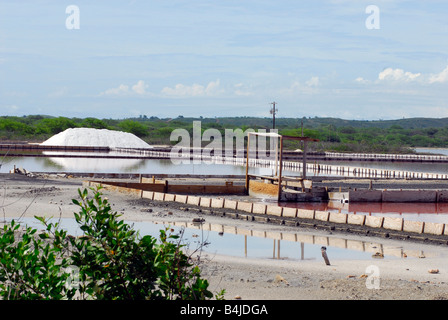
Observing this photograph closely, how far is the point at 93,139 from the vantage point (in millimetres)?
89875

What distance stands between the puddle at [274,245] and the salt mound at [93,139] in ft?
224

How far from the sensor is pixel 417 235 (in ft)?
64.5

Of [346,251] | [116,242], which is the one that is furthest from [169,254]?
[346,251]

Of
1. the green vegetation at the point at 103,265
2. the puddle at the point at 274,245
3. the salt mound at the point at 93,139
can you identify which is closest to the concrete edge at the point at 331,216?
the puddle at the point at 274,245

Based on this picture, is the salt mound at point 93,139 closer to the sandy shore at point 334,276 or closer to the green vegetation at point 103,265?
the sandy shore at point 334,276

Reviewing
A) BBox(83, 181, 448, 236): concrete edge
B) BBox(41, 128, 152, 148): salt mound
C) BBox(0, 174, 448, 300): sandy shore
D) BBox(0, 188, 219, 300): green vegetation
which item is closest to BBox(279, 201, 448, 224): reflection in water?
BBox(83, 181, 448, 236): concrete edge

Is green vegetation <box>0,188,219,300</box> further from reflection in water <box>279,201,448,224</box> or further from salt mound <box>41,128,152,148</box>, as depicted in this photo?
salt mound <box>41,128,152,148</box>

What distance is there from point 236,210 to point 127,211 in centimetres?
433

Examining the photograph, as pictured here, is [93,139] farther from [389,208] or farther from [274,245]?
[274,245]
